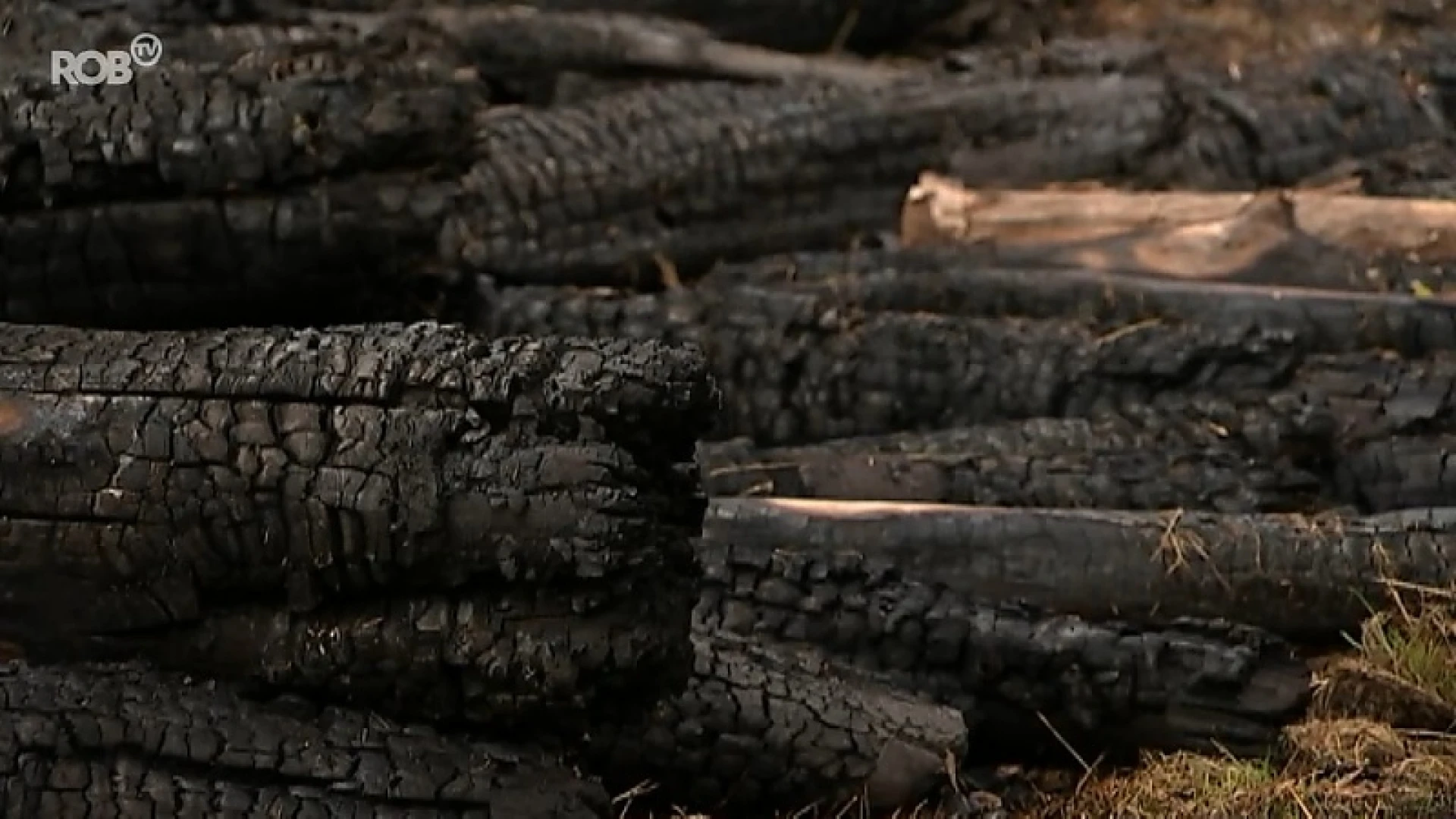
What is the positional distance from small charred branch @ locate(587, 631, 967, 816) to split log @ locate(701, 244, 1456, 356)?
4.17ft

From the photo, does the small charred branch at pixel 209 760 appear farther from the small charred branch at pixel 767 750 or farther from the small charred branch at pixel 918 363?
the small charred branch at pixel 918 363

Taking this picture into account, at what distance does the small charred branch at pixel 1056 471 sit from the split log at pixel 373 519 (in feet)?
3.27

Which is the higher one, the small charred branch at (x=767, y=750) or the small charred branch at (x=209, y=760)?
the small charred branch at (x=209, y=760)

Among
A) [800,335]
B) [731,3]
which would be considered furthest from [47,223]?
[731,3]

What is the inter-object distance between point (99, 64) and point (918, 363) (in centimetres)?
160

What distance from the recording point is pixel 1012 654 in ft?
9.75

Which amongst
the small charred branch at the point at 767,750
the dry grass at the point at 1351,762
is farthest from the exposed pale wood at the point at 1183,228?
the small charred branch at the point at 767,750

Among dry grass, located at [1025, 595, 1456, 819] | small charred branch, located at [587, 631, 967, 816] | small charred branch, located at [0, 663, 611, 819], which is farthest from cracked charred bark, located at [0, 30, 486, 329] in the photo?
dry grass, located at [1025, 595, 1456, 819]

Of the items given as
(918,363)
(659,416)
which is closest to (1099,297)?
(918,363)

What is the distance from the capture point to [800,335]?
372 centimetres

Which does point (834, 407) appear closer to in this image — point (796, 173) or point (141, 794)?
point (796, 173)

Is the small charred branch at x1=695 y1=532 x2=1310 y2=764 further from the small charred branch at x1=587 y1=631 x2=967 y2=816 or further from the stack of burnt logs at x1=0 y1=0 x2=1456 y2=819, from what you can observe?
the small charred branch at x1=587 y1=631 x2=967 y2=816

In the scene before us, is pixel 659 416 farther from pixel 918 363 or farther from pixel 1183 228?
pixel 1183 228

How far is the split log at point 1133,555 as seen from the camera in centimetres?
310
